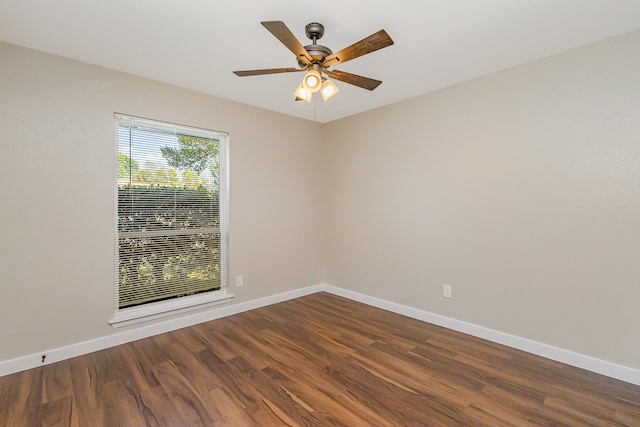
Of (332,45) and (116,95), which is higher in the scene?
(332,45)

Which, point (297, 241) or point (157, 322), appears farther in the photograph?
point (297, 241)

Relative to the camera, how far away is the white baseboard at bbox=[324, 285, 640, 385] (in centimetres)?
217

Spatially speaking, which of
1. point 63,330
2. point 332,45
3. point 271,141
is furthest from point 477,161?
point 63,330

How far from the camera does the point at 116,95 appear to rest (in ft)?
8.87

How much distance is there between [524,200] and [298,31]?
2.31 meters

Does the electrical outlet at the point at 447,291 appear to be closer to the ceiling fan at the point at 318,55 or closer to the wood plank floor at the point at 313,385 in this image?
the wood plank floor at the point at 313,385

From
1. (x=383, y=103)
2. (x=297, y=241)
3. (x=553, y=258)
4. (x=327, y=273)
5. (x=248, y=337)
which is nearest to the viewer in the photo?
(x=553, y=258)

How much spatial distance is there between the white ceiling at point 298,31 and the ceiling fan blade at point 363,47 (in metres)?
0.29

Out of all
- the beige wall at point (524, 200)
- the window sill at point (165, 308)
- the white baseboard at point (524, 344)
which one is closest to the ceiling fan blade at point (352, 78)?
the beige wall at point (524, 200)

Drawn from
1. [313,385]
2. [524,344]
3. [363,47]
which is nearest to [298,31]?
[363,47]

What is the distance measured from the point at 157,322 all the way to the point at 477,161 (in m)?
3.50

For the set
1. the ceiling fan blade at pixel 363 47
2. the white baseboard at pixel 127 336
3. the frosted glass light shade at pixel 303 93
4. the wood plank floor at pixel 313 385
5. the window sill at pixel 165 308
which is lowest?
the wood plank floor at pixel 313 385

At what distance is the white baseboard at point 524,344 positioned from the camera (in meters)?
2.17

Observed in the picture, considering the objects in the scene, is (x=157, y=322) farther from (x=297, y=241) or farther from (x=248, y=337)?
(x=297, y=241)
